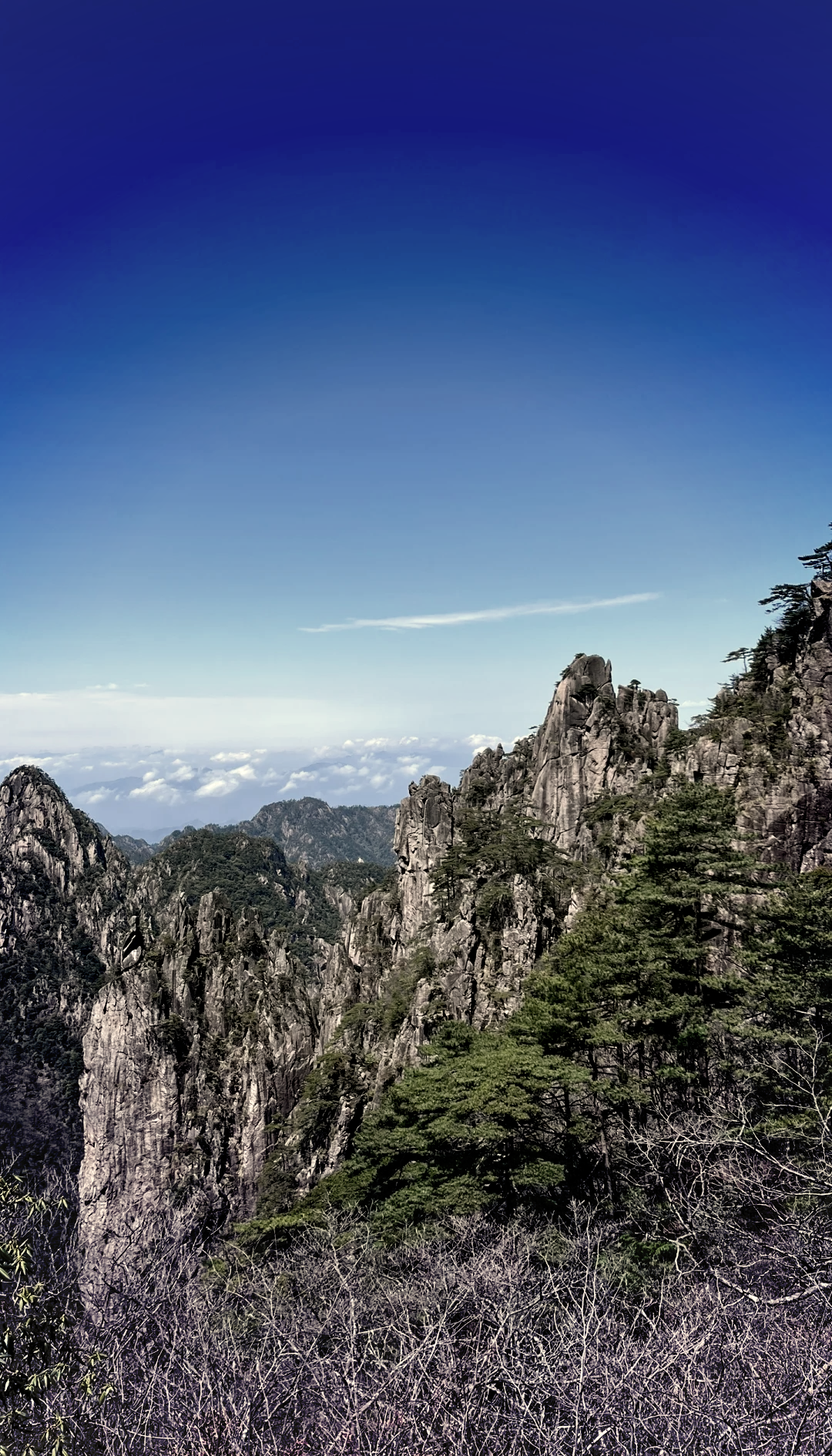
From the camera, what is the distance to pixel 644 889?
1894 cm

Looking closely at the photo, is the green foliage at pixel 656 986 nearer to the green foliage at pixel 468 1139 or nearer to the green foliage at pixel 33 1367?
the green foliage at pixel 468 1139

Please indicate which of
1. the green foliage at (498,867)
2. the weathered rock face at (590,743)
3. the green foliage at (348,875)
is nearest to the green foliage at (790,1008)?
the green foliage at (498,867)

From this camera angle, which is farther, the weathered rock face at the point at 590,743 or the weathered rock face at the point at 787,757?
the weathered rock face at the point at 590,743

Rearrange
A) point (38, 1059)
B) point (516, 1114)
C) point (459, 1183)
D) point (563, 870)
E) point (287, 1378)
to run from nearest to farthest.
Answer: point (287, 1378) < point (516, 1114) < point (459, 1183) < point (563, 870) < point (38, 1059)

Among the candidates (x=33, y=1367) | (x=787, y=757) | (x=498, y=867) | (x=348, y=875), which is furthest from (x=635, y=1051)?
(x=348, y=875)

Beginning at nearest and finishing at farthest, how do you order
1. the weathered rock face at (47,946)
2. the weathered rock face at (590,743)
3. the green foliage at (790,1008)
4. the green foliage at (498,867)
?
the green foliage at (790,1008) → the green foliage at (498,867) → the weathered rock face at (590,743) → the weathered rock face at (47,946)

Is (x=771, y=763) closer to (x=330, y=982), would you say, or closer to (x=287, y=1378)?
(x=287, y=1378)

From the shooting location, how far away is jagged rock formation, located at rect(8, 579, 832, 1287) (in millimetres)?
32656

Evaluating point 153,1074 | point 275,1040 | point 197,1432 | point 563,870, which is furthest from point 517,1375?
point 153,1074

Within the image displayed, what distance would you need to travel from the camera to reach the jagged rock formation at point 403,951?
107 feet

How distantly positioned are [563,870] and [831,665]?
17.4 metres

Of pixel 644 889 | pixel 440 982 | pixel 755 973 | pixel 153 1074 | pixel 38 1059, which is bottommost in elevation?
pixel 38 1059

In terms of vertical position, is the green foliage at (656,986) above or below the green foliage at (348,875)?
above

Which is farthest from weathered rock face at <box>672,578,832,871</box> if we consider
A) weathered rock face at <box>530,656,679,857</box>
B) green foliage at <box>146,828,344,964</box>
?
green foliage at <box>146,828,344,964</box>
